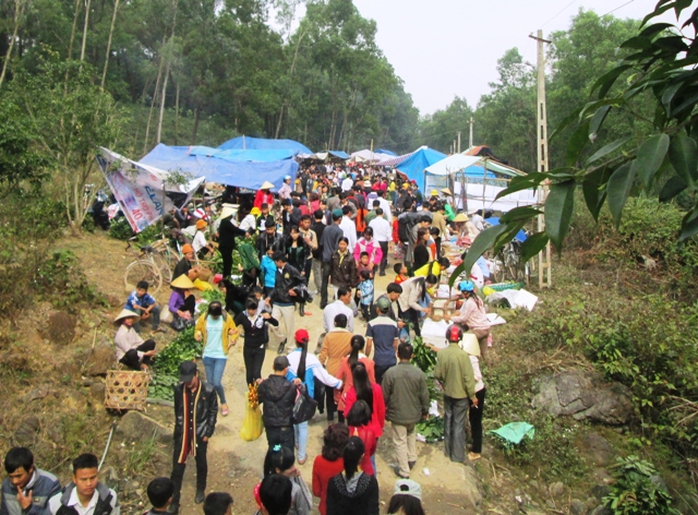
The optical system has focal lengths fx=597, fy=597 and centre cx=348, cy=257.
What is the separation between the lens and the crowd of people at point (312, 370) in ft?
12.3

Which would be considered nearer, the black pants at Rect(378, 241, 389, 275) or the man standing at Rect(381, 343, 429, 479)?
the man standing at Rect(381, 343, 429, 479)

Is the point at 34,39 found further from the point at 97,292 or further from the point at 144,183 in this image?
the point at 97,292

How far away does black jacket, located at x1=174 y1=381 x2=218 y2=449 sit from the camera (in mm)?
4730

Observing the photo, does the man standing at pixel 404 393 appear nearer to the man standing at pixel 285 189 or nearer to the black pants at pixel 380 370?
the black pants at pixel 380 370

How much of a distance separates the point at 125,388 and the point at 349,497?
318cm

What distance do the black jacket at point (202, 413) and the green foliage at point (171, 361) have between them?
2134mm

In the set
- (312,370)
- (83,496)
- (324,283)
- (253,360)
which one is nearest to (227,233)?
(324,283)

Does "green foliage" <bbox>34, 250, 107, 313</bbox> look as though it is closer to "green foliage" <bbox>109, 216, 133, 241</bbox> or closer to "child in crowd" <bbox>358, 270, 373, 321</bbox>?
"green foliage" <bbox>109, 216, 133, 241</bbox>

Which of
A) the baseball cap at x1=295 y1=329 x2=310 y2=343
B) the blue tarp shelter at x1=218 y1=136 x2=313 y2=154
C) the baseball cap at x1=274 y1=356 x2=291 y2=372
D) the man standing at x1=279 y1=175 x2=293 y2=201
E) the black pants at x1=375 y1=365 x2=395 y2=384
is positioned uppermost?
the blue tarp shelter at x1=218 y1=136 x2=313 y2=154

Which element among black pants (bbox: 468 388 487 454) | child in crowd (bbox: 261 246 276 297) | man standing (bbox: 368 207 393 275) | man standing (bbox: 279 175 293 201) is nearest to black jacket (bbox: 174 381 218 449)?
black pants (bbox: 468 388 487 454)

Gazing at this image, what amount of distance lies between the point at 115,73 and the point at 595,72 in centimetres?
3109

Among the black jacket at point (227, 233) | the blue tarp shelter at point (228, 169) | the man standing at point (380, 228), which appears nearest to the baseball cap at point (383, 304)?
the black jacket at point (227, 233)

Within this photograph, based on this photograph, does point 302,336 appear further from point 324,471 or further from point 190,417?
point 324,471

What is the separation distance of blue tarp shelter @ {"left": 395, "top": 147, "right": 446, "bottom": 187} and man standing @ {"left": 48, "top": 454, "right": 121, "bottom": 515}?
18798 mm
